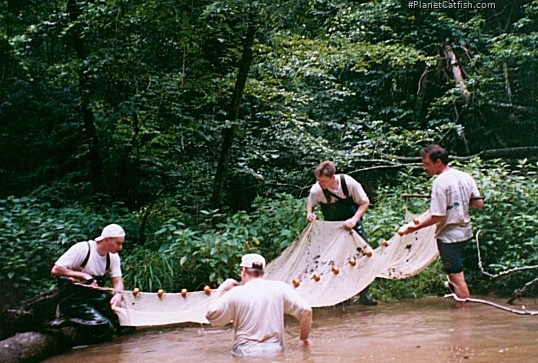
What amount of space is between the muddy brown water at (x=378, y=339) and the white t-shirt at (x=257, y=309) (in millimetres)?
155

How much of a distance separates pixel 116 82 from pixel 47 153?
339 cm

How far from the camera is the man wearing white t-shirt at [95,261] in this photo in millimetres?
4957

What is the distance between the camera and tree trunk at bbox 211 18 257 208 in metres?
8.86

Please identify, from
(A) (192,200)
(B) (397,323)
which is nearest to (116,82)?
(A) (192,200)

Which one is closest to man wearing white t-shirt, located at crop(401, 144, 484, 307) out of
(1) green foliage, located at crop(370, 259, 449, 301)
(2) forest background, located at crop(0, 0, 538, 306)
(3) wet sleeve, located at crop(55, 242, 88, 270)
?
(2) forest background, located at crop(0, 0, 538, 306)

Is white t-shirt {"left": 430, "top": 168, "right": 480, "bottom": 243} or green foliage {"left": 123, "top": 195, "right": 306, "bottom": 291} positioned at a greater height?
white t-shirt {"left": 430, "top": 168, "right": 480, "bottom": 243}

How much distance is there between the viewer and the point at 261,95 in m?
9.81

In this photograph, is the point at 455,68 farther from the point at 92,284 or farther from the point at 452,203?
the point at 92,284

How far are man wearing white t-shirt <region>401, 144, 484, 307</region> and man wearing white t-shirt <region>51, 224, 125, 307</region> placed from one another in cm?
264

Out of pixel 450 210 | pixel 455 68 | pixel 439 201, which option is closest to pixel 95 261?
pixel 439 201

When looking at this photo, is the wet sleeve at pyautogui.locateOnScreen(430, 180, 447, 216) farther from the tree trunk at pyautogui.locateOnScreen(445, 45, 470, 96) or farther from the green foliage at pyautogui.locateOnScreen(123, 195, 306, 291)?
the tree trunk at pyautogui.locateOnScreen(445, 45, 470, 96)

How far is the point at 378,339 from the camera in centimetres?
461

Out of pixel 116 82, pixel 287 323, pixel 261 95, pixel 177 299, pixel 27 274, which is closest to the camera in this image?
pixel 177 299

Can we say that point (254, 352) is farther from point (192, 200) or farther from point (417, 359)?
point (192, 200)
